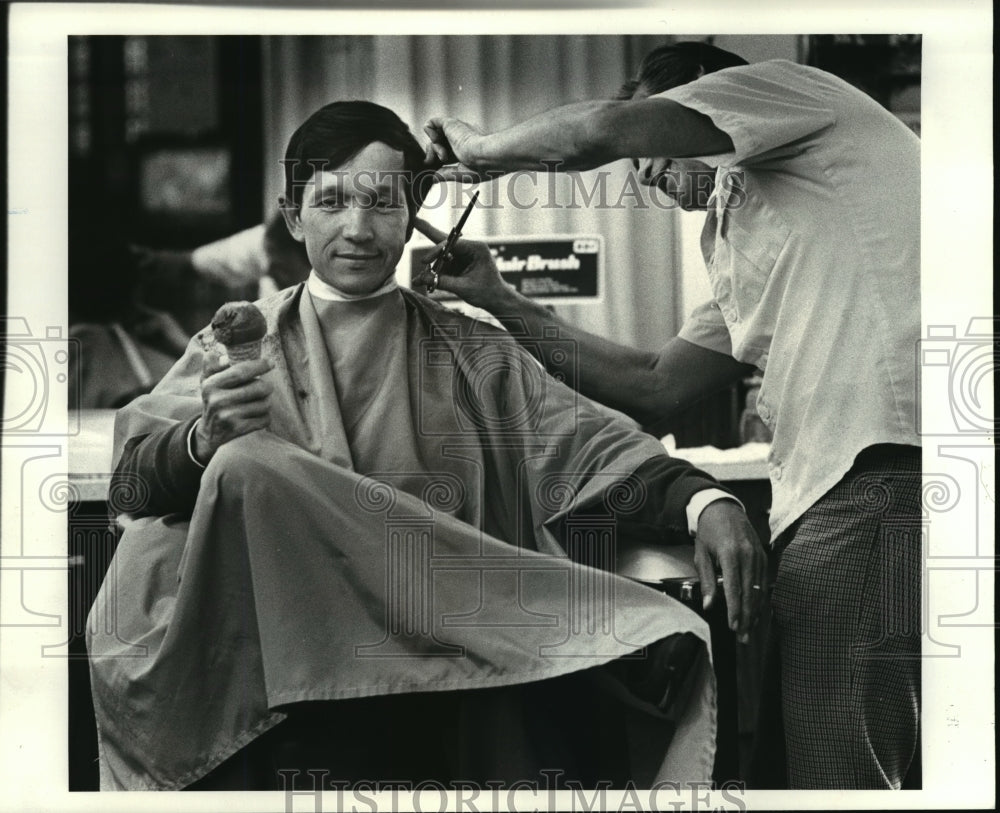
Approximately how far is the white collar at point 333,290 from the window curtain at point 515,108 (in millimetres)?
199

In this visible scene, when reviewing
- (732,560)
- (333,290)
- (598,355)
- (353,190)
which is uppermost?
(353,190)

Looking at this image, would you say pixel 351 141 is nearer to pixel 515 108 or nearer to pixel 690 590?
pixel 515 108

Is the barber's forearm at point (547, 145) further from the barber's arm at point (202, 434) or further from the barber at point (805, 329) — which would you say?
the barber's arm at point (202, 434)

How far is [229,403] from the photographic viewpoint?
9.25 ft

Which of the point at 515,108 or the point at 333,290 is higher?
the point at 515,108

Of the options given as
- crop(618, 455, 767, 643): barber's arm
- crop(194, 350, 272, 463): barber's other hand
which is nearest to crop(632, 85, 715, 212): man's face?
crop(618, 455, 767, 643): barber's arm

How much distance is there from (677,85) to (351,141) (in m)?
0.84

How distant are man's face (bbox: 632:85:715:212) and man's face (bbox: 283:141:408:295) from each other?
624mm

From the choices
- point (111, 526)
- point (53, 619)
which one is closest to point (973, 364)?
point (111, 526)

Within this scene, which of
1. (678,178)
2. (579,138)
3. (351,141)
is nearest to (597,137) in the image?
(579,138)

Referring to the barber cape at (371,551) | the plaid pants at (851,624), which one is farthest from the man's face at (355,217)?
the plaid pants at (851,624)

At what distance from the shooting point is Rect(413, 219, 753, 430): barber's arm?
289cm

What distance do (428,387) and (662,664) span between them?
35.7 inches

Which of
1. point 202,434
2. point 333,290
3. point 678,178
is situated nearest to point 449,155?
point 333,290
